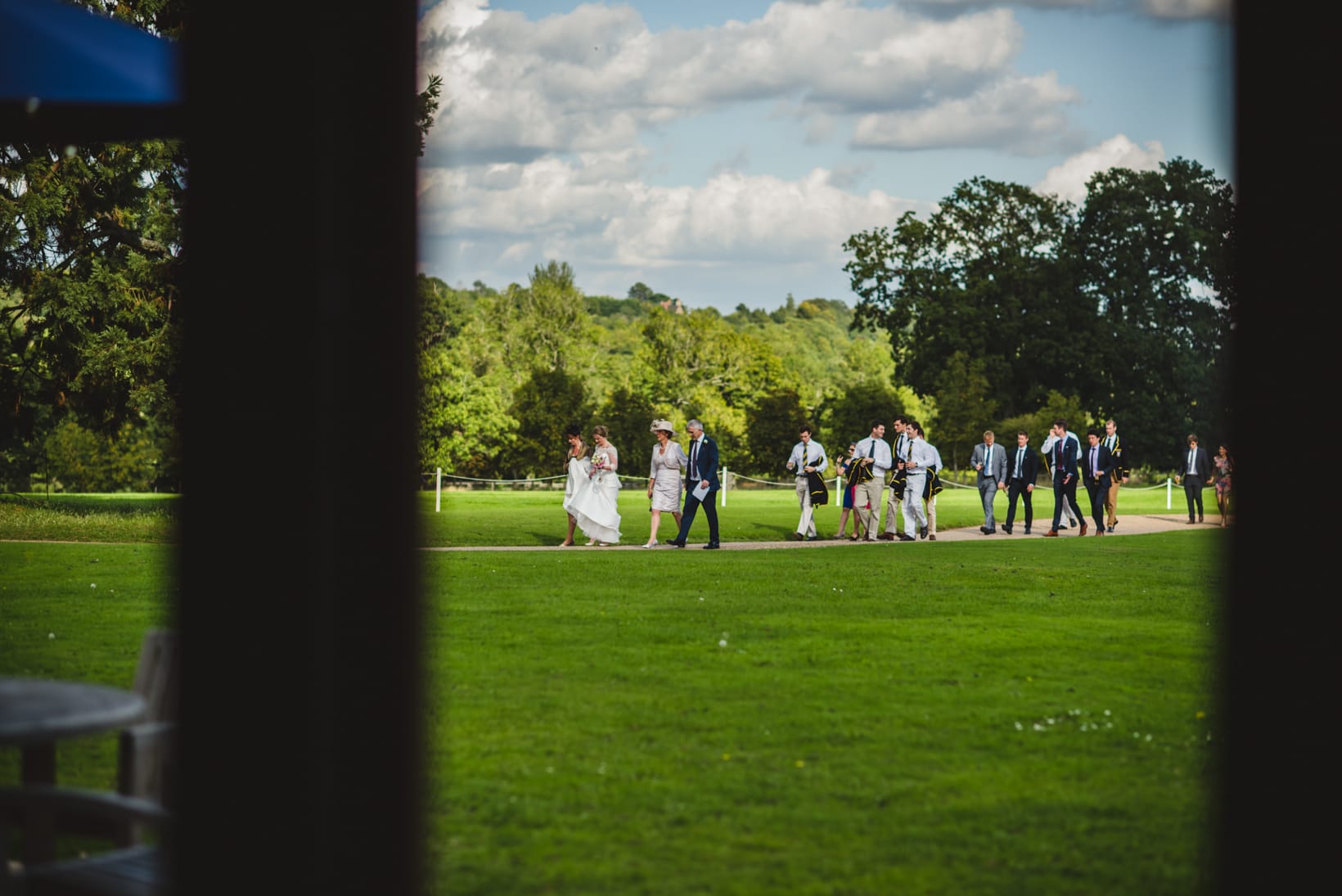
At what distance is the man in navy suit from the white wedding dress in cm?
97

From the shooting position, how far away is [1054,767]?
6484mm

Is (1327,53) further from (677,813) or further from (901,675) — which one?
(901,675)

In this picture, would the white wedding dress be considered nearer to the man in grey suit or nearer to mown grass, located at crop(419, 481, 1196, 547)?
mown grass, located at crop(419, 481, 1196, 547)

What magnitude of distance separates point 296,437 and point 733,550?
16.6 metres

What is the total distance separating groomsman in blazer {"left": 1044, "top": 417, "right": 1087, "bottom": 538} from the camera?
2319 cm

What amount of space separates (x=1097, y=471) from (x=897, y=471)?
13.3 ft

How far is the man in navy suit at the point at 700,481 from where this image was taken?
63.1 ft

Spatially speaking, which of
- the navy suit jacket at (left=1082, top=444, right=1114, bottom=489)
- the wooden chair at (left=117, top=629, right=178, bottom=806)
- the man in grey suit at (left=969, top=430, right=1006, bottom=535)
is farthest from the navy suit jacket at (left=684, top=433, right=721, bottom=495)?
the wooden chair at (left=117, top=629, right=178, bottom=806)

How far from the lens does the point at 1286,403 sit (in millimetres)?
2020

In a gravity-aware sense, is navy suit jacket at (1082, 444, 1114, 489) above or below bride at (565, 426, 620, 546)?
above

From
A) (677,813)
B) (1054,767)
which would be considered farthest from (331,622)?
(1054,767)

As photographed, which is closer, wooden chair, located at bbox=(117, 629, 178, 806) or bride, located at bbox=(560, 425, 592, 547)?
wooden chair, located at bbox=(117, 629, 178, 806)

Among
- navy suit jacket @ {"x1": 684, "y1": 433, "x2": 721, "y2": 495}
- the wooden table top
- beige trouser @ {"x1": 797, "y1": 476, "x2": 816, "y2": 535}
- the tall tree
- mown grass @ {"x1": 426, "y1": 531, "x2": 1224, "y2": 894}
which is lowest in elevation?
mown grass @ {"x1": 426, "y1": 531, "x2": 1224, "y2": 894}

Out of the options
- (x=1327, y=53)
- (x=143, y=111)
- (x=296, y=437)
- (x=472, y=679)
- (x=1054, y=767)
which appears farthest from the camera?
(x=472, y=679)
